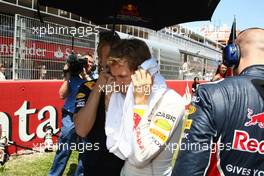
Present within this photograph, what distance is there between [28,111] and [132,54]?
5.22 metres

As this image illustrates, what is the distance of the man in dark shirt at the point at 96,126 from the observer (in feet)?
8.88

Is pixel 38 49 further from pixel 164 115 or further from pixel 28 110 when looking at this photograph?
pixel 164 115

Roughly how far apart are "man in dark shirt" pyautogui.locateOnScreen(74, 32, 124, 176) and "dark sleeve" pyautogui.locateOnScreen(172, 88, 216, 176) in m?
1.01

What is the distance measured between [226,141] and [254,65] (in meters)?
0.39

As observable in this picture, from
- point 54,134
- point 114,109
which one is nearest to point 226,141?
point 114,109

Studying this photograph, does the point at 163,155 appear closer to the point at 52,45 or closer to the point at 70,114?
the point at 70,114

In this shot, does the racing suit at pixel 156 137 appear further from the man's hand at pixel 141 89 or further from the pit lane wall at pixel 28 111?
the pit lane wall at pixel 28 111

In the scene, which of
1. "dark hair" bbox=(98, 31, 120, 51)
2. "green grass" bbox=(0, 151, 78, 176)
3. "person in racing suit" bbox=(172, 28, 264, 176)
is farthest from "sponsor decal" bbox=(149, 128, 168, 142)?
"green grass" bbox=(0, 151, 78, 176)

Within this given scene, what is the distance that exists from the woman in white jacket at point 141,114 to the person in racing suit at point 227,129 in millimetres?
396

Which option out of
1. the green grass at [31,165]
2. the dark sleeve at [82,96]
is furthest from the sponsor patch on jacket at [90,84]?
the green grass at [31,165]

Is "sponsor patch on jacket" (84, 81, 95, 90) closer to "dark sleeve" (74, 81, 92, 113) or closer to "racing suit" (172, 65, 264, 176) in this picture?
"dark sleeve" (74, 81, 92, 113)

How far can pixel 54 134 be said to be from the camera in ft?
26.1

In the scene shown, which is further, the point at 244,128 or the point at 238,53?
the point at 238,53

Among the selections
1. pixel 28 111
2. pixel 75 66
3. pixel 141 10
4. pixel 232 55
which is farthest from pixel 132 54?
pixel 28 111
